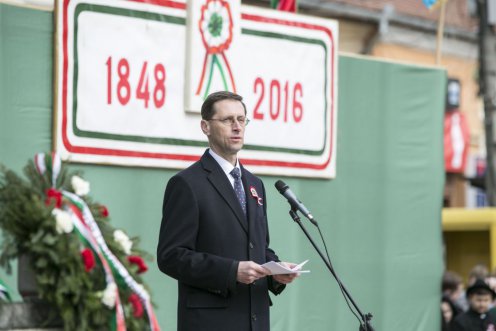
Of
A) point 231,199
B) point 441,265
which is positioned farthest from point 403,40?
point 231,199

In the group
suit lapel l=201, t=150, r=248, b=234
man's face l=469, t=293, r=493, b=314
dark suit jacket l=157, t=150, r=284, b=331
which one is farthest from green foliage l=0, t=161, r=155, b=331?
man's face l=469, t=293, r=493, b=314

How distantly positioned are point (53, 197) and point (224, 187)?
875 mm

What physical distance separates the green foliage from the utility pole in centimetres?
1323

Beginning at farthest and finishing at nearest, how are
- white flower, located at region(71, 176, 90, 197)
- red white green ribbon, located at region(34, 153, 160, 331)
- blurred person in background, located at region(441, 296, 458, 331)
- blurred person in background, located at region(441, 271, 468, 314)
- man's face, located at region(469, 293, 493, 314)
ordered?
blurred person in background, located at region(441, 271, 468, 314) < blurred person in background, located at region(441, 296, 458, 331) < man's face, located at region(469, 293, 493, 314) < white flower, located at region(71, 176, 90, 197) < red white green ribbon, located at region(34, 153, 160, 331)

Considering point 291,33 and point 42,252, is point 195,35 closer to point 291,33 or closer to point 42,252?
point 291,33

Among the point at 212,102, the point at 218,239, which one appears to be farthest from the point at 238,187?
the point at 212,102

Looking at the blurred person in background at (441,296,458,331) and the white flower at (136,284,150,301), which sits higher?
the white flower at (136,284,150,301)

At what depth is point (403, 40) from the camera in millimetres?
25000

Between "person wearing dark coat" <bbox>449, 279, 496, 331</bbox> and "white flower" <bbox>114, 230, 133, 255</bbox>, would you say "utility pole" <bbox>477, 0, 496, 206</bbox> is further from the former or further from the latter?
"white flower" <bbox>114, 230, 133, 255</bbox>

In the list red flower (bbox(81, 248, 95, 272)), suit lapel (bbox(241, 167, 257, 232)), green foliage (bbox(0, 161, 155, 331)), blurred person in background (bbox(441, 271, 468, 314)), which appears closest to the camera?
green foliage (bbox(0, 161, 155, 331))

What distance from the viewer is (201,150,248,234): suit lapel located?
5941mm

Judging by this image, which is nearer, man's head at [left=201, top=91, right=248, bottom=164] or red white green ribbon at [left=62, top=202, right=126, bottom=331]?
red white green ribbon at [left=62, top=202, right=126, bottom=331]

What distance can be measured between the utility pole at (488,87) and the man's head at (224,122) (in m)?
12.5

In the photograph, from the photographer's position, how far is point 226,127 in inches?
232
